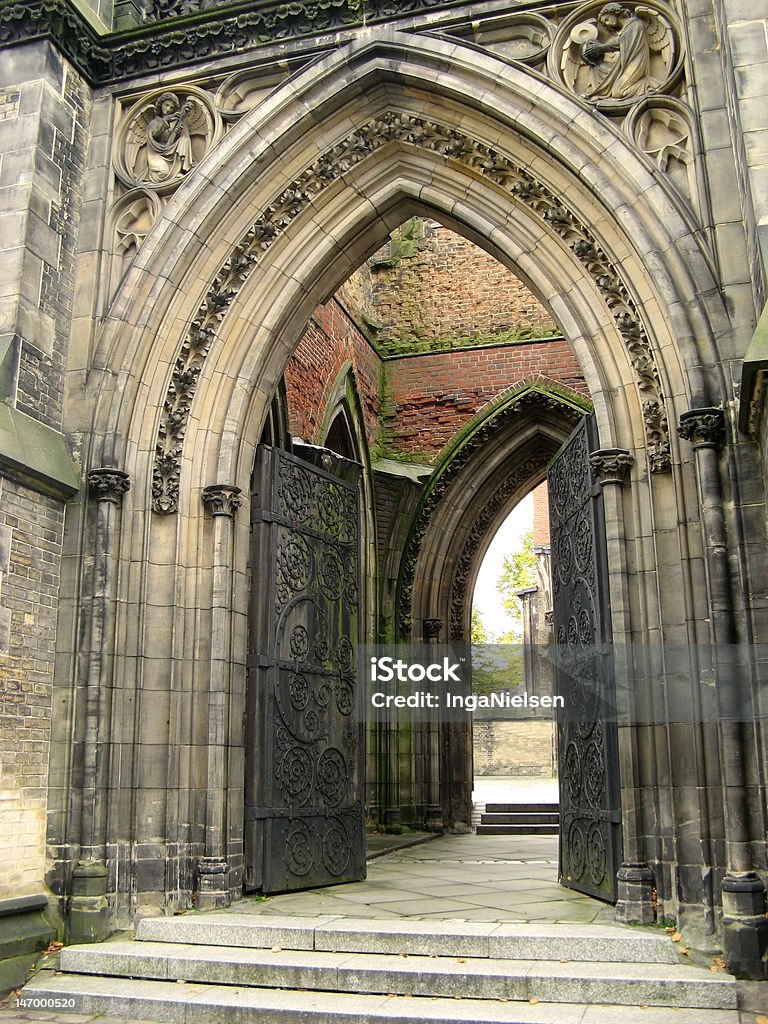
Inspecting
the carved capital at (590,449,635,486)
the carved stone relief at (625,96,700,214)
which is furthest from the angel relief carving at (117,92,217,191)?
the carved capital at (590,449,635,486)

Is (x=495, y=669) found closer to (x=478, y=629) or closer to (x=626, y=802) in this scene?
(x=478, y=629)

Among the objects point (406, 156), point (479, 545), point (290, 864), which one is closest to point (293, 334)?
point (406, 156)

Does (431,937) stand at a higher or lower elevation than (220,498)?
lower

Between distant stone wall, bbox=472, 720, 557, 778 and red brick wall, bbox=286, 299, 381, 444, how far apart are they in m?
18.1

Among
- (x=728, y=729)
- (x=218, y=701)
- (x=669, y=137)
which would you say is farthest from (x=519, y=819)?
(x=669, y=137)

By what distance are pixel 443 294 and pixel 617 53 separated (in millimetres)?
8294

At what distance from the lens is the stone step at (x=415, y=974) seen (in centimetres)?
541

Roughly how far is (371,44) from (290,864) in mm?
6120

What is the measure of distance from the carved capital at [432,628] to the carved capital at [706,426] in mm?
8147

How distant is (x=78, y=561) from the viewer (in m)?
7.44

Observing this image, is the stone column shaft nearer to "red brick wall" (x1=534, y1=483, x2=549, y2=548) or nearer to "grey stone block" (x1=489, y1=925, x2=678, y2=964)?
"grey stone block" (x1=489, y1=925, x2=678, y2=964)

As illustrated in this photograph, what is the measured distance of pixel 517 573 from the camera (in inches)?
1626

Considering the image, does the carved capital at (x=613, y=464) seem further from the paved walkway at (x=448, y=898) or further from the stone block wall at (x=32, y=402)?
the stone block wall at (x=32, y=402)

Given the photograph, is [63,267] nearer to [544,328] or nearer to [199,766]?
[199,766]
